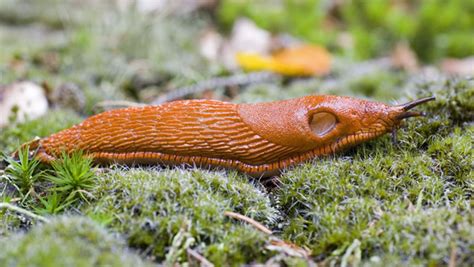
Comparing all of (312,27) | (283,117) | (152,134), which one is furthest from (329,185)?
(312,27)

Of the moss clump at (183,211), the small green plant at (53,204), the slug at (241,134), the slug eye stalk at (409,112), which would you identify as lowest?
the small green plant at (53,204)

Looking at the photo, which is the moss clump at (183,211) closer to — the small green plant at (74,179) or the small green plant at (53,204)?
the small green plant at (74,179)

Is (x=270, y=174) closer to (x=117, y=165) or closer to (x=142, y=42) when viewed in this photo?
(x=117, y=165)

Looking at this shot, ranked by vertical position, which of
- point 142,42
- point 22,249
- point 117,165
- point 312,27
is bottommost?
point 22,249

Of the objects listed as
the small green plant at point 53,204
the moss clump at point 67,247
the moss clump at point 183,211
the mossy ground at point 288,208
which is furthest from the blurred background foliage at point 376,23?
the moss clump at point 67,247

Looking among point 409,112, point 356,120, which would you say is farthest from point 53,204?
point 409,112

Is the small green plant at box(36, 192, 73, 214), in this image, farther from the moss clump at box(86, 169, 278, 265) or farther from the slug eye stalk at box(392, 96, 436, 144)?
the slug eye stalk at box(392, 96, 436, 144)
